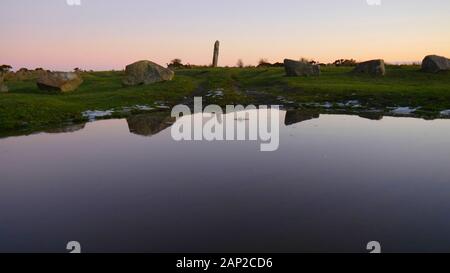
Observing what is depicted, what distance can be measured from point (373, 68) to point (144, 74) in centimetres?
3070

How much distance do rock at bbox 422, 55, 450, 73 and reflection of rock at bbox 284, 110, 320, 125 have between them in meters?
28.5

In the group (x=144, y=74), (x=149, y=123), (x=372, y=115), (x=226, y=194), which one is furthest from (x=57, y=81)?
(x=226, y=194)

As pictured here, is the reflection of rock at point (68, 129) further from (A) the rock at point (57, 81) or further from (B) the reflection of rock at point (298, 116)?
(A) the rock at point (57, 81)

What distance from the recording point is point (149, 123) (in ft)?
87.5

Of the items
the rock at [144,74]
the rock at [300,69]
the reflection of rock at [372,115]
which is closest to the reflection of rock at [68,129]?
the reflection of rock at [372,115]

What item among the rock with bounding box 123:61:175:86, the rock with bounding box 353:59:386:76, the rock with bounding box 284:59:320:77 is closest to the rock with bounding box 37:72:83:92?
the rock with bounding box 123:61:175:86

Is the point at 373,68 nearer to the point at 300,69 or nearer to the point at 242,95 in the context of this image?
the point at 300,69

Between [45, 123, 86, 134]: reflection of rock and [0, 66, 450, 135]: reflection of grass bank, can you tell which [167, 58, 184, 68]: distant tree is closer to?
[0, 66, 450, 135]: reflection of grass bank

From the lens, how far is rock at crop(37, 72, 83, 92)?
4222 centimetres

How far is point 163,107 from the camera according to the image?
34594 millimetres

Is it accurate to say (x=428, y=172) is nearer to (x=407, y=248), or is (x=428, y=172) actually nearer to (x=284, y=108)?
(x=407, y=248)

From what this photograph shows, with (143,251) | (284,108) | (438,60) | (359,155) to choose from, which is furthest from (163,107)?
(438,60)

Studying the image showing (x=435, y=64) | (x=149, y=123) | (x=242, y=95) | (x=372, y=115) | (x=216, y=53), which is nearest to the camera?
(x=149, y=123)

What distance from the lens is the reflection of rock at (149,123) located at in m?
23.8
